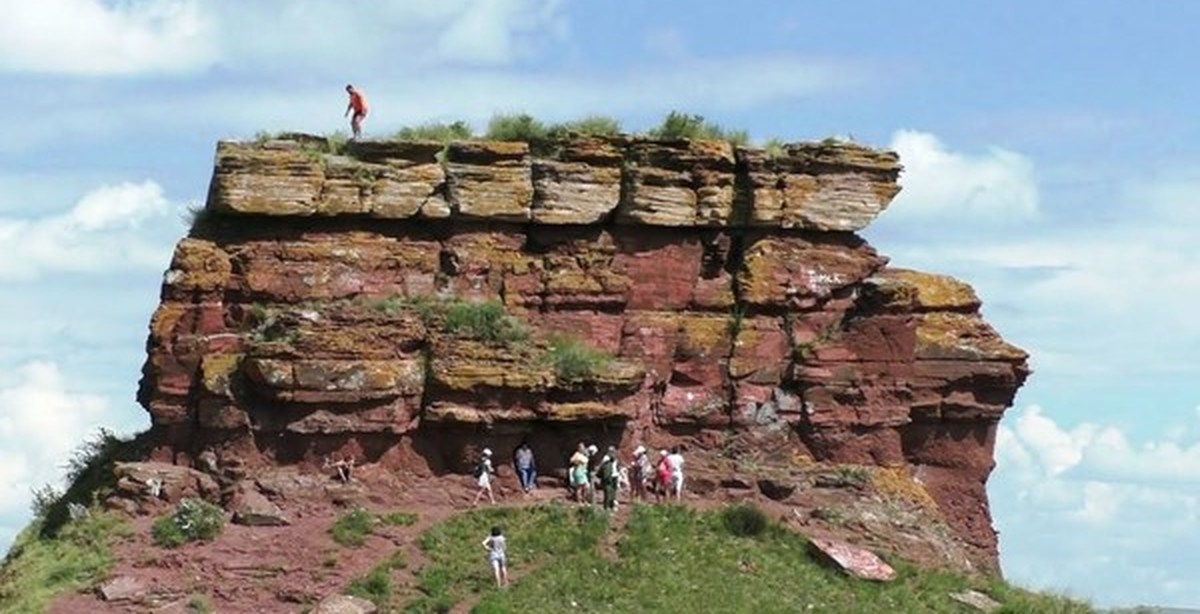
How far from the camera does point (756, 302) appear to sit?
48750 mm

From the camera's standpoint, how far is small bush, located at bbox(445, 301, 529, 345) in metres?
46.3

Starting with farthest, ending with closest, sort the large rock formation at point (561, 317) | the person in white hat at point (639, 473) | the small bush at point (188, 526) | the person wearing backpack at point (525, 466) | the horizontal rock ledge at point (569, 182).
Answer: the person in white hat at point (639, 473)
the person wearing backpack at point (525, 466)
the horizontal rock ledge at point (569, 182)
the large rock formation at point (561, 317)
the small bush at point (188, 526)

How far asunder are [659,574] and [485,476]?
4052 mm

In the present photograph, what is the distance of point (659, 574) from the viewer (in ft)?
143

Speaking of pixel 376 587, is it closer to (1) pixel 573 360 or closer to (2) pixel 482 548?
(2) pixel 482 548

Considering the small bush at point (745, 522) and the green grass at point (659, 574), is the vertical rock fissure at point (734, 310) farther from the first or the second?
the green grass at point (659, 574)

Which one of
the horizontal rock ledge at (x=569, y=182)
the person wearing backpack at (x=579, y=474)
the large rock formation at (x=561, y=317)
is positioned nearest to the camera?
the large rock formation at (x=561, y=317)

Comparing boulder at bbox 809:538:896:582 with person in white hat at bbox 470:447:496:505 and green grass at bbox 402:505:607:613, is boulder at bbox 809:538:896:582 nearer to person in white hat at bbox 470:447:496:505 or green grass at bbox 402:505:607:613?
green grass at bbox 402:505:607:613

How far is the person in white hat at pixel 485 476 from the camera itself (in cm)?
4575

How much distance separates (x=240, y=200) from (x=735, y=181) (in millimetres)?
9448

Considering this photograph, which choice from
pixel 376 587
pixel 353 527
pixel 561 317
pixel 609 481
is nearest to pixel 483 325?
pixel 561 317

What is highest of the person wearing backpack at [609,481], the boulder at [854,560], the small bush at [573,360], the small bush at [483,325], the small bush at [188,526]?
the small bush at [483,325]

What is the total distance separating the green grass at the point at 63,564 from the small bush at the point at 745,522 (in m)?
10.5

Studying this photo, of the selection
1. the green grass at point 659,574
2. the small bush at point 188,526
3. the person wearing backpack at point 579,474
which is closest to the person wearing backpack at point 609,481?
the person wearing backpack at point 579,474
